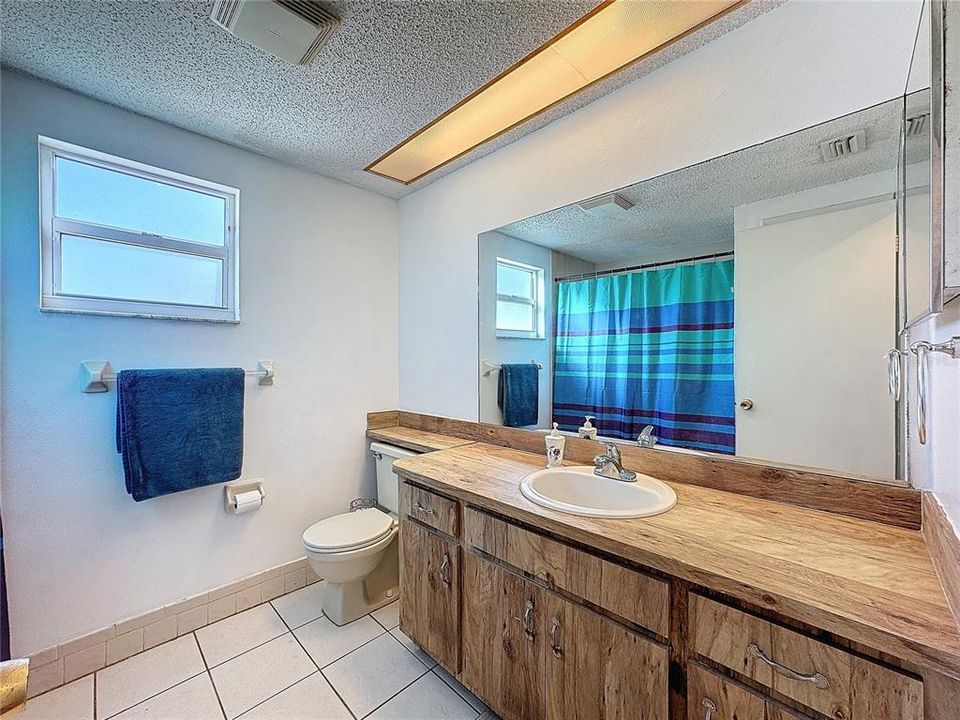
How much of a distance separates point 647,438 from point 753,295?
2.05ft

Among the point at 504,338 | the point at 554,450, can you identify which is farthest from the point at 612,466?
the point at 504,338

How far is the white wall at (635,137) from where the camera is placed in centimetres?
111

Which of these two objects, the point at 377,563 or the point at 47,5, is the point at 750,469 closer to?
the point at 377,563

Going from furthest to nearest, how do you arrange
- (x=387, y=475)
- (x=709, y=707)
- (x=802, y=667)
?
(x=387, y=475) < (x=709, y=707) < (x=802, y=667)

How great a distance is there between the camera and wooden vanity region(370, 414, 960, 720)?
0.69m

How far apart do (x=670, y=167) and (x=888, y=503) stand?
4.06 ft

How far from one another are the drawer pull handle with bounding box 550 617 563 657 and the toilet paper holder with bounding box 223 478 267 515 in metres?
1.59

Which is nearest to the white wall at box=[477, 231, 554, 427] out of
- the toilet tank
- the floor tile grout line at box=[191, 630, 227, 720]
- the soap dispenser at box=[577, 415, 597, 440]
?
the soap dispenser at box=[577, 415, 597, 440]

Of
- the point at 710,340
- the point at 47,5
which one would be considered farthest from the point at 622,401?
the point at 47,5

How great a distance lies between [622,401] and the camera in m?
1.67

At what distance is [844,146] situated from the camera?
1147 millimetres

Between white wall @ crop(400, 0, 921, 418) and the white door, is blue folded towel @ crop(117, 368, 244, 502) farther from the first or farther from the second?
the white door

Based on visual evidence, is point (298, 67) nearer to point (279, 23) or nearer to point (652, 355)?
point (279, 23)

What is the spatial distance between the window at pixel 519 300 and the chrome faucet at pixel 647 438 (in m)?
0.69
